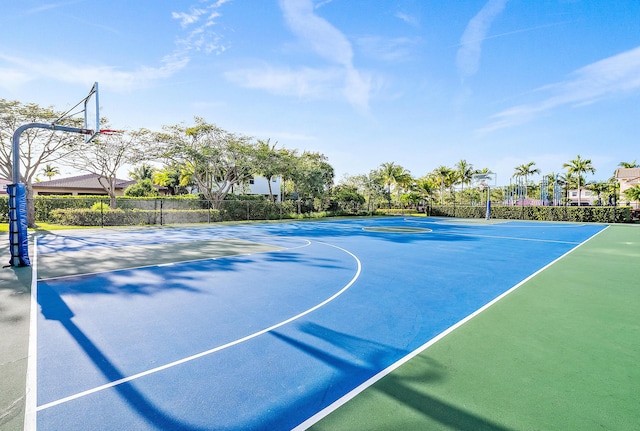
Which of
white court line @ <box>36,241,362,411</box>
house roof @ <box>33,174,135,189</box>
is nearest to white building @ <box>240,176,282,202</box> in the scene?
house roof @ <box>33,174,135,189</box>

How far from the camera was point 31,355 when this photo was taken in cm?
394

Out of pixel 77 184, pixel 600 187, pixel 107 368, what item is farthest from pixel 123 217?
pixel 600 187

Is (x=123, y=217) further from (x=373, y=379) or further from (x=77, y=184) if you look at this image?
(x=373, y=379)

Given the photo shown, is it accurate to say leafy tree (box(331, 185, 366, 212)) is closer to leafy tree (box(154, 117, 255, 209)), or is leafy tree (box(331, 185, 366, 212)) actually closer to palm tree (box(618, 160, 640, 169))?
leafy tree (box(154, 117, 255, 209))

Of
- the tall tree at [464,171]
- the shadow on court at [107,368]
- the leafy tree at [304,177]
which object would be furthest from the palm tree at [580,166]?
the shadow on court at [107,368]

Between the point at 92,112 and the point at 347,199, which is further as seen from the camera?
the point at 347,199

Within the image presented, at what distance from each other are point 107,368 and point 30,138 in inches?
948

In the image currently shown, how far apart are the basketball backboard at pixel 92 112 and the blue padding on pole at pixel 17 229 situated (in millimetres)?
3949

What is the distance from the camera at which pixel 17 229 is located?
912cm

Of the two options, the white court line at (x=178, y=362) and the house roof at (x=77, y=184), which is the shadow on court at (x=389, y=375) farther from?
the house roof at (x=77, y=184)

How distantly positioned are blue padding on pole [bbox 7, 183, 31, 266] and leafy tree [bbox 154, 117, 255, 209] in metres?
17.5

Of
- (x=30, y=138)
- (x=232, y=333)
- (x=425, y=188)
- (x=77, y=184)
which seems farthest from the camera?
(x=425, y=188)

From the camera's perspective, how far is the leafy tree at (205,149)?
26.3m

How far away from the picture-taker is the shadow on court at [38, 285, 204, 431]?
9.10 ft
